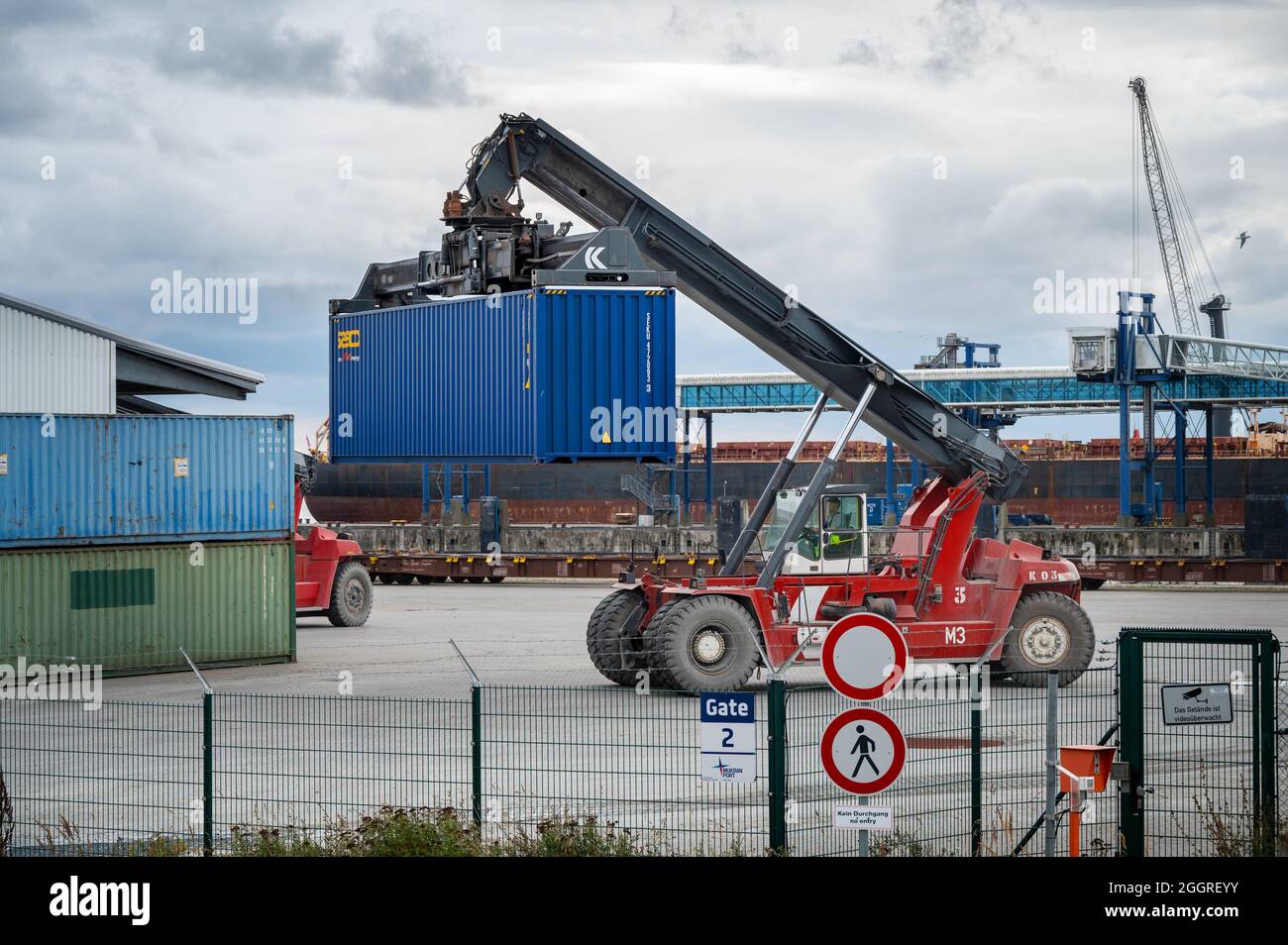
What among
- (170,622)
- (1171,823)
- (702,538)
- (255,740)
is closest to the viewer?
(1171,823)

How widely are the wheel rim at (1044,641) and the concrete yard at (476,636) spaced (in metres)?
0.60

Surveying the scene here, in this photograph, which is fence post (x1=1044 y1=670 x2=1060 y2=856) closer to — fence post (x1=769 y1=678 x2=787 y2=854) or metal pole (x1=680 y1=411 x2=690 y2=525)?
fence post (x1=769 y1=678 x2=787 y2=854)

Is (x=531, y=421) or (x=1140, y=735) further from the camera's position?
(x=531, y=421)

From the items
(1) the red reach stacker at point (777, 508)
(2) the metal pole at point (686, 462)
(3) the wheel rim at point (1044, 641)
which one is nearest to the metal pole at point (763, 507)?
(1) the red reach stacker at point (777, 508)

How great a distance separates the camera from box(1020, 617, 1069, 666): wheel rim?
1983 cm

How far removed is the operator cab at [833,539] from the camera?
1925 centimetres

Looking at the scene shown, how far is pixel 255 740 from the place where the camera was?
51.0 ft

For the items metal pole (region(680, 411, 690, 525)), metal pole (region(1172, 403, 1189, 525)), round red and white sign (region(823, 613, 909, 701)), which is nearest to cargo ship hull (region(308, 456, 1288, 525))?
metal pole (region(680, 411, 690, 525))

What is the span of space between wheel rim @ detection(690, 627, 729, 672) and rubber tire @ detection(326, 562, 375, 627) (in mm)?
14638

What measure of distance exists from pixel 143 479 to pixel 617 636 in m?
7.73

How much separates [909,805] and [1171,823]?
1.92 metres
